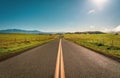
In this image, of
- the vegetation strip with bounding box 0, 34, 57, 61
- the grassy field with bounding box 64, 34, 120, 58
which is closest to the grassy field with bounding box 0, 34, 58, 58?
the vegetation strip with bounding box 0, 34, 57, 61

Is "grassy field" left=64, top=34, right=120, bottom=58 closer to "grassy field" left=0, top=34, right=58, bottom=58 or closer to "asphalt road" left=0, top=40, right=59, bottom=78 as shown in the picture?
"asphalt road" left=0, top=40, right=59, bottom=78

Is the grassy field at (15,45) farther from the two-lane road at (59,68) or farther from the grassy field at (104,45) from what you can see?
the grassy field at (104,45)

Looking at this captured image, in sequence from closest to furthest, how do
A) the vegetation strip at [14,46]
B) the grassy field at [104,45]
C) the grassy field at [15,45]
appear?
the vegetation strip at [14,46], the grassy field at [104,45], the grassy field at [15,45]

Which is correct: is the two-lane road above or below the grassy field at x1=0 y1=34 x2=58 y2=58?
above

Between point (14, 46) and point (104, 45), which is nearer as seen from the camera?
point (14, 46)

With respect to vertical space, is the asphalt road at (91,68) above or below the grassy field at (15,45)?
above

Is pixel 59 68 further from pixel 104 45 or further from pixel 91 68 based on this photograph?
pixel 104 45

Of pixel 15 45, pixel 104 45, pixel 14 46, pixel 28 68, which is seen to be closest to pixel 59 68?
pixel 28 68

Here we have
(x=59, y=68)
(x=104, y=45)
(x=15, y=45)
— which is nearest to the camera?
(x=59, y=68)

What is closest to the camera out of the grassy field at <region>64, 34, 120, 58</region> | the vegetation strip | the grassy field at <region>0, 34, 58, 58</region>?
the vegetation strip

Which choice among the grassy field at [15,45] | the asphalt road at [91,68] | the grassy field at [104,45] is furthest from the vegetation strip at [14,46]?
the grassy field at [104,45]

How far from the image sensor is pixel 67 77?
462cm

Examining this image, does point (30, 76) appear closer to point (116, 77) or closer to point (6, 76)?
point (6, 76)

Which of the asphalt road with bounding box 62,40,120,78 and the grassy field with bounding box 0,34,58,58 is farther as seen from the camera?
the grassy field with bounding box 0,34,58,58
